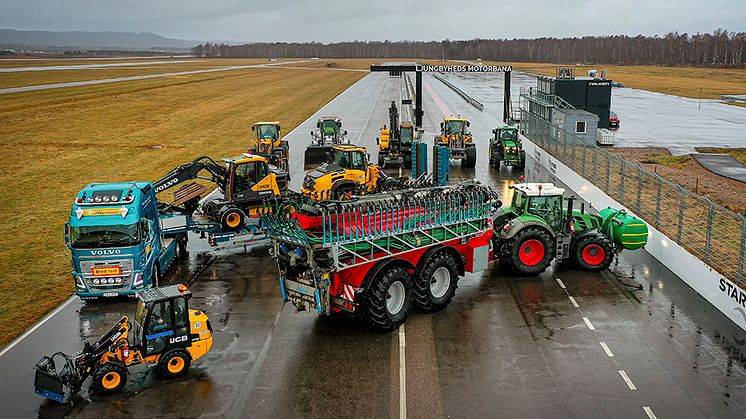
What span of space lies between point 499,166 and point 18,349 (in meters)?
28.8

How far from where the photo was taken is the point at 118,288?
18.3 meters

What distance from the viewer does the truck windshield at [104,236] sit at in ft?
59.5

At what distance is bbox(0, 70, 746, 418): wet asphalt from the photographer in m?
13.0

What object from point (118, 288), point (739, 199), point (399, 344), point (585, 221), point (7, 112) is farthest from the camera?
point (7, 112)

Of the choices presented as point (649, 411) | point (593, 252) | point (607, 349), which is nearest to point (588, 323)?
point (607, 349)

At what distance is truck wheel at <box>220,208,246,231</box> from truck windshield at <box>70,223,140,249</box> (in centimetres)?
486

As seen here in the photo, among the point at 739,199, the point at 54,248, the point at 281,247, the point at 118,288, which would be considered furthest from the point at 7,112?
the point at 739,199

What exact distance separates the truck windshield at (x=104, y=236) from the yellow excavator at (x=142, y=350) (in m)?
4.17

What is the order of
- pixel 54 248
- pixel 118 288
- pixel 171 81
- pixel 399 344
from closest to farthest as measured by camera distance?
1. pixel 399 344
2. pixel 118 288
3. pixel 54 248
4. pixel 171 81

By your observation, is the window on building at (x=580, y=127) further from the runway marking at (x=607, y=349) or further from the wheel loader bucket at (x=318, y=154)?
the runway marking at (x=607, y=349)

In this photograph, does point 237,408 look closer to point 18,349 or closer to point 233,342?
point 233,342

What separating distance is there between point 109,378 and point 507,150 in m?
28.8

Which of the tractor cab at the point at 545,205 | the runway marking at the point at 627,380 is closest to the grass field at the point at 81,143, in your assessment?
the tractor cab at the point at 545,205

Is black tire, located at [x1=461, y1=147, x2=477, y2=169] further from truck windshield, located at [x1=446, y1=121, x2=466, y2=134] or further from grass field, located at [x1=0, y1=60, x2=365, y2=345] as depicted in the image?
grass field, located at [x1=0, y1=60, x2=365, y2=345]
